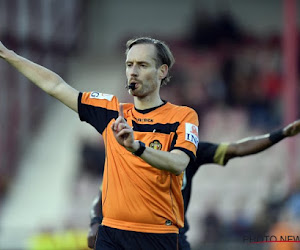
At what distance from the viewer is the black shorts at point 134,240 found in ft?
16.2

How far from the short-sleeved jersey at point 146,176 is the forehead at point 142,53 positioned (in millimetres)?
342

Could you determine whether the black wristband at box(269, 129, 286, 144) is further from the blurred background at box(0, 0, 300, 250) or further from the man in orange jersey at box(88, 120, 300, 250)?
the blurred background at box(0, 0, 300, 250)

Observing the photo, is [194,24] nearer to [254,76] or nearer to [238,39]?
[238,39]

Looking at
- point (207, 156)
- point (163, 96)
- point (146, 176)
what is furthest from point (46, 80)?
point (163, 96)

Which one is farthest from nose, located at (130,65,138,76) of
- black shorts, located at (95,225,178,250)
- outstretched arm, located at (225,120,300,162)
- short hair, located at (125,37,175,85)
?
outstretched arm, located at (225,120,300,162)

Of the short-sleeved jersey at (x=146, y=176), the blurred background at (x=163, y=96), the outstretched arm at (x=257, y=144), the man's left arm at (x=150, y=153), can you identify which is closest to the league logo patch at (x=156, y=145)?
the short-sleeved jersey at (x=146, y=176)

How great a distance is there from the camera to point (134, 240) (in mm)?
4934

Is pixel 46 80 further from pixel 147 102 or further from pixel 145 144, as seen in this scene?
pixel 145 144

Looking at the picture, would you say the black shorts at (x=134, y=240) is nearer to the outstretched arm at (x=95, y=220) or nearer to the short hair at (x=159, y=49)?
the outstretched arm at (x=95, y=220)

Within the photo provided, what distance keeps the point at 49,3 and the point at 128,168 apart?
14916 mm

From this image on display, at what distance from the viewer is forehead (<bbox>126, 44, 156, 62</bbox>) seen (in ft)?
16.5

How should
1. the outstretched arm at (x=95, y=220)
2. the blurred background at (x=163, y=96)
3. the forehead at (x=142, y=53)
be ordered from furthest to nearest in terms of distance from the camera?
the blurred background at (x=163, y=96), the outstretched arm at (x=95, y=220), the forehead at (x=142, y=53)

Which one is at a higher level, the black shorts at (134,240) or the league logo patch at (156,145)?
the league logo patch at (156,145)

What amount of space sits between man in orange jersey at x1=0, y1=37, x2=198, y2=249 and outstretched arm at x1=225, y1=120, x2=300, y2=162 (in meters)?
1.20
